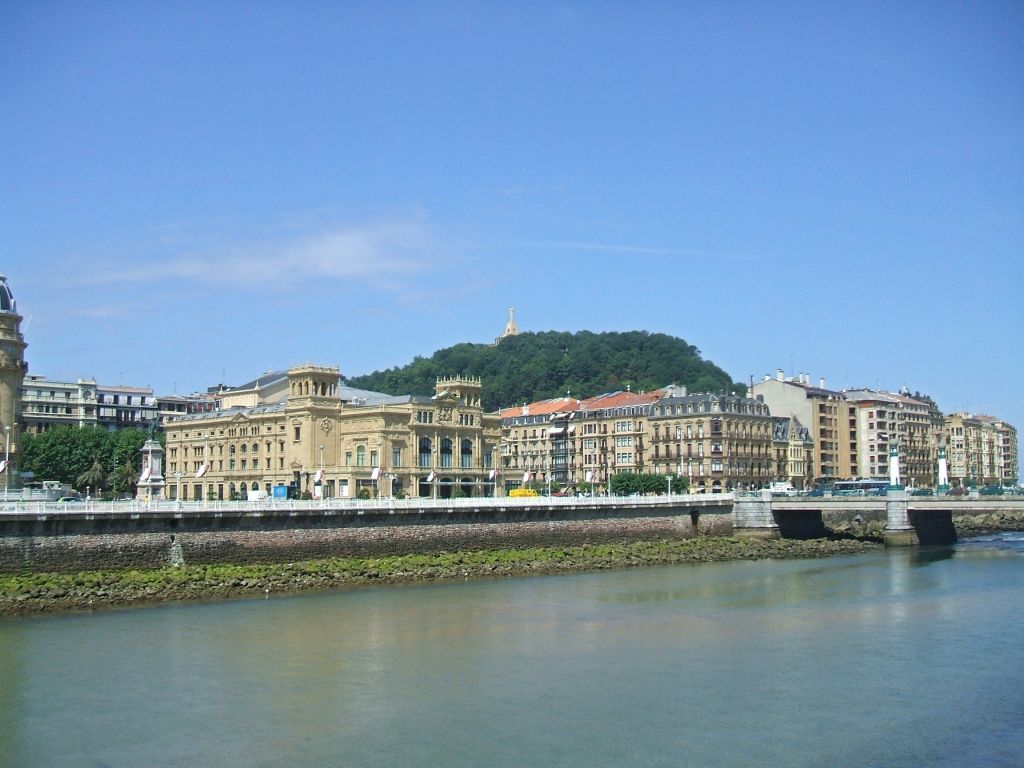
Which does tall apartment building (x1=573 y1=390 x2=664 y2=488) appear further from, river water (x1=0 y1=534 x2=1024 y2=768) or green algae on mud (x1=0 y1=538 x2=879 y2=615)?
river water (x1=0 y1=534 x2=1024 y2=768)

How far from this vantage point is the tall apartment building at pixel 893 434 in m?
163

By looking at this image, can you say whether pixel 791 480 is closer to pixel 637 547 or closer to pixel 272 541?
pixel 637 547

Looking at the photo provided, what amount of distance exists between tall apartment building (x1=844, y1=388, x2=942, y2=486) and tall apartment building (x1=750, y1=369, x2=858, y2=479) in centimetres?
205

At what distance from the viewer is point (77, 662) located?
41156 millimetres

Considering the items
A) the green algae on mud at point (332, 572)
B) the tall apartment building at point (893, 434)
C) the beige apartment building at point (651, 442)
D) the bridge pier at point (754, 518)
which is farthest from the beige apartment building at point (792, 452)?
the green algae on mud at point (332, 572)

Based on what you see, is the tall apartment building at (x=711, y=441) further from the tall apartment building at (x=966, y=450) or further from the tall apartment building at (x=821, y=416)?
the tall apartment building at (x=966, y=450)

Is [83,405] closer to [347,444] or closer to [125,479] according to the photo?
[125,479]

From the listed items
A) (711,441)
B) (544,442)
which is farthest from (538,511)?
(544,442)

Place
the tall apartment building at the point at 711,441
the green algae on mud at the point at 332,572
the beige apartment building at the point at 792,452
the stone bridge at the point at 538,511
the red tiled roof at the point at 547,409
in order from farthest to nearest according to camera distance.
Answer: the red tiled roof at the point at 547,409, the beige apartment building at the point at 792,452, the tall apartment building at the point at 711,441, the stone bridge at the point at 538,511, the green algae on mud at the point at 332,572

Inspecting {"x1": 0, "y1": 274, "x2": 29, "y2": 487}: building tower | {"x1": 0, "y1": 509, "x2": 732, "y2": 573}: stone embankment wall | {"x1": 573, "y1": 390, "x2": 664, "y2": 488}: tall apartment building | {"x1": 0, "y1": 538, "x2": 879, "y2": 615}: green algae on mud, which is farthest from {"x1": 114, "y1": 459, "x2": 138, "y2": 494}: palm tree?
{"x1": 573, "y1": 390, "x2": 664, "y2": 488}: tall apartment building

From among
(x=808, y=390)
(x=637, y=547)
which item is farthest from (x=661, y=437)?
(x=637, y=547)

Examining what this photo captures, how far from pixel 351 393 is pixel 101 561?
6297cm

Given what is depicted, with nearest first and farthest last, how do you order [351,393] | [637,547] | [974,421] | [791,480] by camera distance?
[637,547], [351,393], [791,480], [974,421]

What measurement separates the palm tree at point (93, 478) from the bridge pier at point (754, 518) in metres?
55.4
